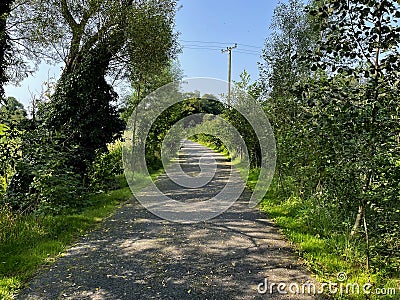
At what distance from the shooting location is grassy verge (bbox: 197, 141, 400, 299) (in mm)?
3643

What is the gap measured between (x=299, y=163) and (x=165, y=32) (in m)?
5.57

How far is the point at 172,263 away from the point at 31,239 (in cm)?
232

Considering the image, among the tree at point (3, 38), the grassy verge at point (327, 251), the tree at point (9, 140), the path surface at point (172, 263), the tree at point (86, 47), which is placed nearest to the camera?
the grassy verge at point (327, 251)

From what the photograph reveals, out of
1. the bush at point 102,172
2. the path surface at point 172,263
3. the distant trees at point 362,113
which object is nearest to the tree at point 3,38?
the bush at point 102,172

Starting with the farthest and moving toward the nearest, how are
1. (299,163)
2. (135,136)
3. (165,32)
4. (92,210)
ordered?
(135,136), (165,32), (92,210), (299,163)

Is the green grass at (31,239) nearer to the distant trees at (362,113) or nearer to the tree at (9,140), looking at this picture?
the tree at (9,140)

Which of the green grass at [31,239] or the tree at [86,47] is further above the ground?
the tree at [86,47]

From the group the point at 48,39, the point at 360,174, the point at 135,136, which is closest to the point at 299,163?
the point at 360,174

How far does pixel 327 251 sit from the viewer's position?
4848 millimetres

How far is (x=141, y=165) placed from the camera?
14.6 metres

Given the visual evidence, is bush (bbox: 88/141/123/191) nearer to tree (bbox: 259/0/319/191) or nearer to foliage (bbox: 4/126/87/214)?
foliage (bbox: 4/126/87/214)

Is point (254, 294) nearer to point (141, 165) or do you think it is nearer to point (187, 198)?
point (187, 198)

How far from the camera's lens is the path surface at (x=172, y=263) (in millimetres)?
3793

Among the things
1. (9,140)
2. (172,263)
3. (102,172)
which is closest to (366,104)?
(172,263)
